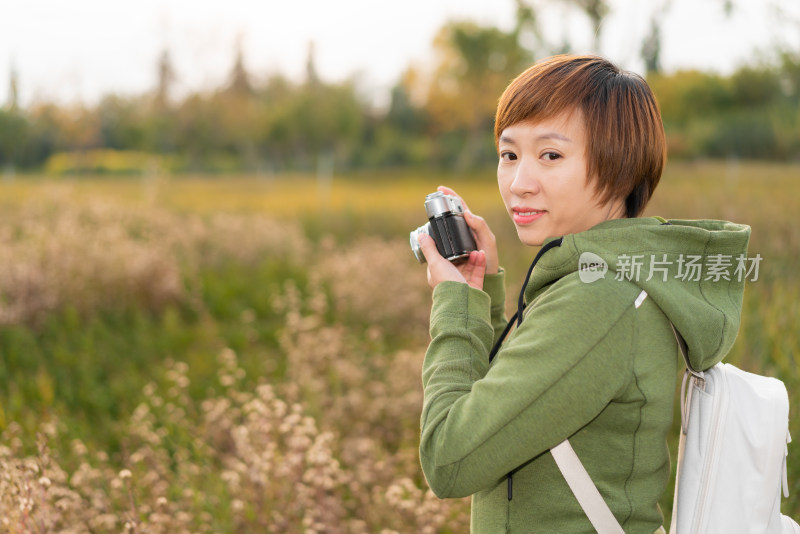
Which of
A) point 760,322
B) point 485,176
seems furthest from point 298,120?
point 760,322

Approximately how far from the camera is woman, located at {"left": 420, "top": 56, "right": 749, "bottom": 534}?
3.51 feet

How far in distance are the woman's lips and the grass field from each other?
4.55 feet

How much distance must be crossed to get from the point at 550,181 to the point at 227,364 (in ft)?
14.3

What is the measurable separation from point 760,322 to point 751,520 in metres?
3.74

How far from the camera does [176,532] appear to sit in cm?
256

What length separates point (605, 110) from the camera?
3.95ft

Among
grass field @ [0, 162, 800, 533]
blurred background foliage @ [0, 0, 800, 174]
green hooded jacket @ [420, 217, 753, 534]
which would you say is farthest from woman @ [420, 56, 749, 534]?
blurred background foliage @ [0, 0, 800, 174]

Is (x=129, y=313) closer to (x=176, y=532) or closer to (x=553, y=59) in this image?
(x=176, y=532)

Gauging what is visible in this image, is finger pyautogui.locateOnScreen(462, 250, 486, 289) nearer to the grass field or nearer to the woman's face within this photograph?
the woman's face

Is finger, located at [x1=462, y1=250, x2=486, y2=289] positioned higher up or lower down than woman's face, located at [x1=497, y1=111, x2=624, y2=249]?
lower down

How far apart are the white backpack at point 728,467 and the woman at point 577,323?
5cm

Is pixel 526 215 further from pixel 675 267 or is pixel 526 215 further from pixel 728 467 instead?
pixel 728 467

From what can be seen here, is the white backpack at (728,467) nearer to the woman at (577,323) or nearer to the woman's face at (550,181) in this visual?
the woman at (577,323)

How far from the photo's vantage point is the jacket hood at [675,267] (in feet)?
3.63
